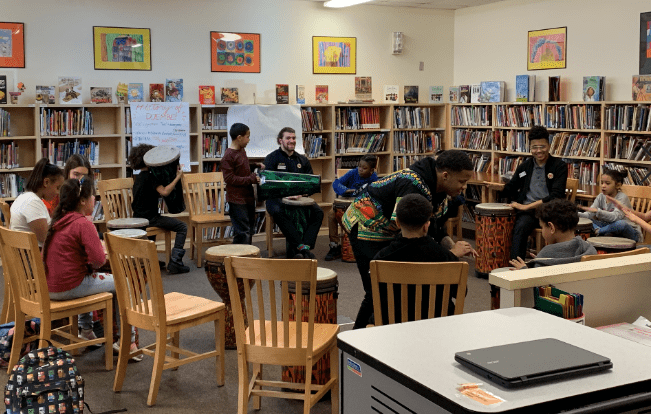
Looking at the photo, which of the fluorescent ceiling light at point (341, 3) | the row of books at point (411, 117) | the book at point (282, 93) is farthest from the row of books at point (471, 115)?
the book at point (282, 93)

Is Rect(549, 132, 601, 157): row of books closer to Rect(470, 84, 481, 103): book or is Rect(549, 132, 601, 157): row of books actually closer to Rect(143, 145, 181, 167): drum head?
Rect(470, 84, 481, 103): book

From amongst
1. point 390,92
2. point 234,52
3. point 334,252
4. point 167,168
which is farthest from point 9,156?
point 390,92

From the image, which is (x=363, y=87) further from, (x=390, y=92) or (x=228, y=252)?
(x=228, y=252)

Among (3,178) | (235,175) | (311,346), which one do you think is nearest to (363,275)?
(311,346)

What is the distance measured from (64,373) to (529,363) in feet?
8.03

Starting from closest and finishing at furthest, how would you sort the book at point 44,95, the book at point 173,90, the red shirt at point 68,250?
the red shirt at point 68,250
the book at point 44,95
the book at point 173,90

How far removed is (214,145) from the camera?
26.5 ft

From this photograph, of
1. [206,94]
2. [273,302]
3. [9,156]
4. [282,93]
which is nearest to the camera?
[273,302]

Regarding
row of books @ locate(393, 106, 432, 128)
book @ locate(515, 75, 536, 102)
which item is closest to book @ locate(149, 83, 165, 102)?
row of books @ locate(393, 106, 432, 128)

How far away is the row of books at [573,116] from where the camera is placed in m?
7.34

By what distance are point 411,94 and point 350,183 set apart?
7.96 ft

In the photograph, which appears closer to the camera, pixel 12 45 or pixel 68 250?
pixel 68 250

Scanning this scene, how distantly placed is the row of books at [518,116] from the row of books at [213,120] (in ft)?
10.6

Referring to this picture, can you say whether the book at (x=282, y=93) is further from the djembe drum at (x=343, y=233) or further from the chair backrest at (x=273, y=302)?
the chair backrest at (x=273, y=302)
